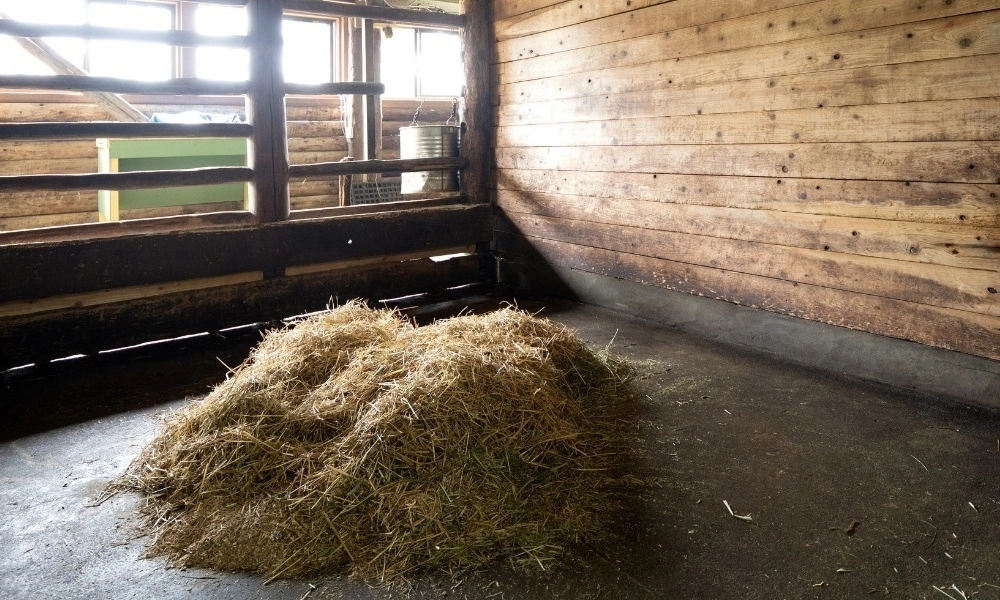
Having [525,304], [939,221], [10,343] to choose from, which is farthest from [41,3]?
[939,221]

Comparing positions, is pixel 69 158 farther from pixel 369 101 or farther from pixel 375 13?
pixel 375 13

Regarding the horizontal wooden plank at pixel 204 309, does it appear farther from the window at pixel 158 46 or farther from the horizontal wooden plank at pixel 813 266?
the window at pixel 158 46

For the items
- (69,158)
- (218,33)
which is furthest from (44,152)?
(218,33)

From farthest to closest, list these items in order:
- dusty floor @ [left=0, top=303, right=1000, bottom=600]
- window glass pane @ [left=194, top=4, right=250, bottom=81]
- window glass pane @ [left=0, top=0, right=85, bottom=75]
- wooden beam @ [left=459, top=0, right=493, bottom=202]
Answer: window glass pane @ [left=194, top=4, right=250, bottom=81] → window glass pane @ [left=0, top=0, right=85, bottom=75] → wooden beam @ [left=459, top=0, right=493, bottom=202] → dusty floor @ [left=0, top=303, right=1000, bottom=600]

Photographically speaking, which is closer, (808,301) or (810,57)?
(810,57)

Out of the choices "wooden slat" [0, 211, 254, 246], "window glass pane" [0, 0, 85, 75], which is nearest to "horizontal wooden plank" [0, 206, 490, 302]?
"wooden slat" [0, 211, 254, 246]

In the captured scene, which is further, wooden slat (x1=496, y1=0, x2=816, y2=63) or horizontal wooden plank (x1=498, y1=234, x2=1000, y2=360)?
wooden slat (x1=496, y1=0, x2=816, y2=63)

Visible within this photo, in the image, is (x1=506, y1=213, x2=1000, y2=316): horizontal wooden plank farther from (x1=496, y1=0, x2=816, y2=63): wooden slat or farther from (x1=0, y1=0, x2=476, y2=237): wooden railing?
(x1=0, y1=0, x2=476, y2=237): wooden railing

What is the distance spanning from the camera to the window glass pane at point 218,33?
9008 mm

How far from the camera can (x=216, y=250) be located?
4.76m

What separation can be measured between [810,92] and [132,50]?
7.52 metres

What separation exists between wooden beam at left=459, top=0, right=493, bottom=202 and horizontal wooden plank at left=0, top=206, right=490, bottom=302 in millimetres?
306

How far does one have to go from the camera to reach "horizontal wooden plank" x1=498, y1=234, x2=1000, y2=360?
3568 mm

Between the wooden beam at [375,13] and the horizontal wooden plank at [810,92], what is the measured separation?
1156 millimetres
